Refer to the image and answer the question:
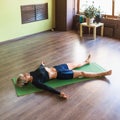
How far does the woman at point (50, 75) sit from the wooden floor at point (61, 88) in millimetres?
100

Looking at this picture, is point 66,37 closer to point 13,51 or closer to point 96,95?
point 13,51

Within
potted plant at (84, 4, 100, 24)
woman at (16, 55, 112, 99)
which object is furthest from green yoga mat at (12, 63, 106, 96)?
potted plant at (84, 4, 100, 24)

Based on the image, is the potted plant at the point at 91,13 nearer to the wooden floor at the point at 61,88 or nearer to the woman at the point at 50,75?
the wooden floor at the point at 61,88

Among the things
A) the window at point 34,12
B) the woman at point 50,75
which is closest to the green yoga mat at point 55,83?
the woman at point 50,75

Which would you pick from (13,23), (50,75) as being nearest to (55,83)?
(50,75)

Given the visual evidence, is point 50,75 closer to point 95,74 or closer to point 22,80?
point 22,80

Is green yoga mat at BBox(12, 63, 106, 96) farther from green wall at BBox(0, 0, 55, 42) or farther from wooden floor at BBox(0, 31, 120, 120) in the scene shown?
green wall at BBox(0, 0, 55, 42)

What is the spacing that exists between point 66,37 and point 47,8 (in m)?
1.05

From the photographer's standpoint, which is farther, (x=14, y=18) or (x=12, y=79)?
(x=14, y=18)

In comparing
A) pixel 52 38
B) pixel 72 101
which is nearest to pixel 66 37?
pixel 52 38

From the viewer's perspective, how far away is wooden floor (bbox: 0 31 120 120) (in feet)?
8.12

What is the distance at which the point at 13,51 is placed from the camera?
4.49m

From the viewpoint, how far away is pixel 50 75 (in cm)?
317

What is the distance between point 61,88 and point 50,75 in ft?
0.89
